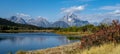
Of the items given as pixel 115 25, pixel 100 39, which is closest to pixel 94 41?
pixel 100 39

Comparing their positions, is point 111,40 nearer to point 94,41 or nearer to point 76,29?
point 94,41

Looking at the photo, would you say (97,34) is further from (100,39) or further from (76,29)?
(76,29)

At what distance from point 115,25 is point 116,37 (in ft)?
3.86

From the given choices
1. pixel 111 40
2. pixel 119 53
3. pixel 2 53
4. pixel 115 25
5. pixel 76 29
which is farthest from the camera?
pixel 76 29

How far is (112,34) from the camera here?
17.7 m

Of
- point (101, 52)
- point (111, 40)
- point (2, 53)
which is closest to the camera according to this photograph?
point (101, 52)

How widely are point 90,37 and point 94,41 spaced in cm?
66

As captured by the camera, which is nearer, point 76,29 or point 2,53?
point 2,53

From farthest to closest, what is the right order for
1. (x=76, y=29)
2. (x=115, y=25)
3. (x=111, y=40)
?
1. (x=76, y=29)
2. (x=115, y=25)
3. (x=111, y=40)

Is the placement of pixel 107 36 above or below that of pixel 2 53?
above

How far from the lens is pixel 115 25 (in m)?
18.3

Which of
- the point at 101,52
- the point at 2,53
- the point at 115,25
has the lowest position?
the point at 2,53

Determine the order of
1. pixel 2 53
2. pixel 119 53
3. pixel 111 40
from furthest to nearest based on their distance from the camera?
pixel 2 53 → pixel 111 40 → pixel 119 53

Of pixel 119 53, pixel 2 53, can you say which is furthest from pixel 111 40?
pixel 2 53
